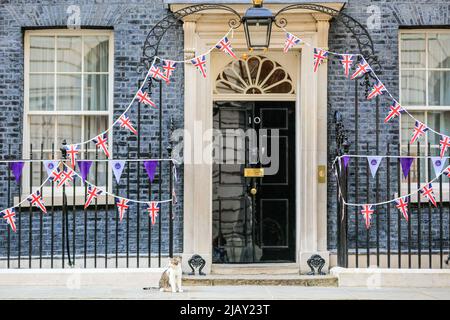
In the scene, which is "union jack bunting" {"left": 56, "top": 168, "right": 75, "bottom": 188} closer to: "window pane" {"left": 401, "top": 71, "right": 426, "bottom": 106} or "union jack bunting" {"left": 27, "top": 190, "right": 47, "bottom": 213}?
"union jack bunting" {"left": 27, "top": 190, "right": 47, "bottom": 213}

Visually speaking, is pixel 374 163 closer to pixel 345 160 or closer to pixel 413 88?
pixel 345 160

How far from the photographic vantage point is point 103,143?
36.9 ft

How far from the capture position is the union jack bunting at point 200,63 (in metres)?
11.6

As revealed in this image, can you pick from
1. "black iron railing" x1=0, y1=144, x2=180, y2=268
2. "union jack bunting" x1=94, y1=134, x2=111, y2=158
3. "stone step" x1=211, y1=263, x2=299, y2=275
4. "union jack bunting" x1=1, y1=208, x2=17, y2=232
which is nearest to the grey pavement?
"union jack bunting" x1=1, y1=208, x2=17, y2=232

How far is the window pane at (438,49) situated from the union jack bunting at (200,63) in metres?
3.33

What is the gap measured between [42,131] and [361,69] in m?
4.62

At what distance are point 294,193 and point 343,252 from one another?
1.35 m

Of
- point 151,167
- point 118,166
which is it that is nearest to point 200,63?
point 151,167

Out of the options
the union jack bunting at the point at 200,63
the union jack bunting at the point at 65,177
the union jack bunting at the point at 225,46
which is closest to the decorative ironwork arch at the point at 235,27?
the union jack bunting at the point at 225,46

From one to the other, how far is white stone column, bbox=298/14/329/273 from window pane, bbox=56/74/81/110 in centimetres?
326

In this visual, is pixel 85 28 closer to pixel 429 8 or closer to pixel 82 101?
pixel 82 101

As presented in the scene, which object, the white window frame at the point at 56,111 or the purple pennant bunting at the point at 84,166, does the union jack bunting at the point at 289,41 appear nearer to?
the white window frame at the point at 56,111

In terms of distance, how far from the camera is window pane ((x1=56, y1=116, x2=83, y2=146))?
12.4 meters
